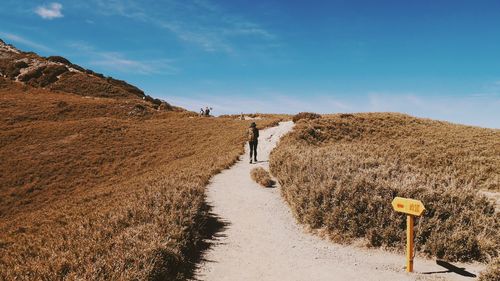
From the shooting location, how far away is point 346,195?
11.3m

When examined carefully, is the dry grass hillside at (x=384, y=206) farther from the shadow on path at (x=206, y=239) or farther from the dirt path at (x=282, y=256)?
the shadow on path at (x=206, y=239)

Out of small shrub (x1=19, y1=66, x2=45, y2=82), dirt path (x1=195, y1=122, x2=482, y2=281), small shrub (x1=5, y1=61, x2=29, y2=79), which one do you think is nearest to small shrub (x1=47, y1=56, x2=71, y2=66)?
small shrub (x1=5, y1=61, x2=29, y2=79)

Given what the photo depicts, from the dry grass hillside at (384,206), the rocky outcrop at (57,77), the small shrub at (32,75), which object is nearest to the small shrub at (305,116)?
the dry grass hillside at (384,206)

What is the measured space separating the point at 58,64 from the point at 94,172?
54.7 m

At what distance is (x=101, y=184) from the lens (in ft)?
86.6

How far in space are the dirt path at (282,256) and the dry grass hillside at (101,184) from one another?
3.01ft

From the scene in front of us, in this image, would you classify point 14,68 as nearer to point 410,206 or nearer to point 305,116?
point 305,116

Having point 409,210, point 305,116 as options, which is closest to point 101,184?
point 305,116

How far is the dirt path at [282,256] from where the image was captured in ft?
26.6

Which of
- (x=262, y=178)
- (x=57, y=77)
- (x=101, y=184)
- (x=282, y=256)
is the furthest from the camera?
(x=57, y=77)

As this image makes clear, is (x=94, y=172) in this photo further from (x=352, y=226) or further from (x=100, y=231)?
(x=352, y=226)

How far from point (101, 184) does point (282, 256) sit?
2085cm

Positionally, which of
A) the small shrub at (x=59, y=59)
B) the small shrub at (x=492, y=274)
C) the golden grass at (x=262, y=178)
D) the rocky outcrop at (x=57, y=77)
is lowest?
the small shrub at (x=492, y=274)

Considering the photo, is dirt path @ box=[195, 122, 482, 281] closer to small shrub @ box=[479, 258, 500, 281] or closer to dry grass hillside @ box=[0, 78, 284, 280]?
small shrub @ box=[479, 258, 500, 281]
